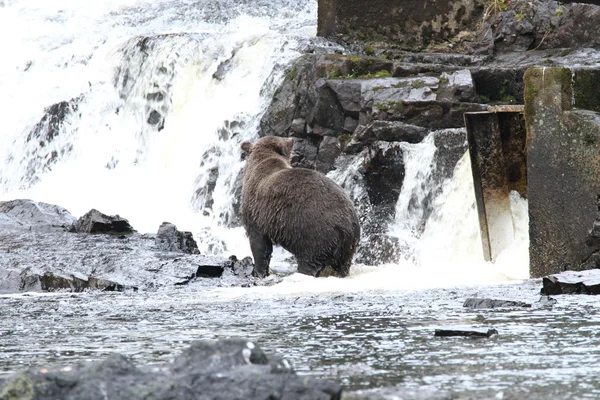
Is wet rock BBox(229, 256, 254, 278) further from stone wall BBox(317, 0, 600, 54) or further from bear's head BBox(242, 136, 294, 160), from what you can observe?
stone wall BBox(317, 0, 600, 54)

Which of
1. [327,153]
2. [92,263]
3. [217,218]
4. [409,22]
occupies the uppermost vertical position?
[409,22]

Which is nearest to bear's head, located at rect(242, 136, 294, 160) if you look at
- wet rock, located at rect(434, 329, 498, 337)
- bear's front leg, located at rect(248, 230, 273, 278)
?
bear's front leg, located at rect(248, 230, 273, 278)

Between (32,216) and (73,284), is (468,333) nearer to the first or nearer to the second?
(73,284)

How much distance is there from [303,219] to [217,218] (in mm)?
6247

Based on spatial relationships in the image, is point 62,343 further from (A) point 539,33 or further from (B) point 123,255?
(A) point 539,33

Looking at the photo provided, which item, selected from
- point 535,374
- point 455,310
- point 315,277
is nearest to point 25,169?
point 315,277

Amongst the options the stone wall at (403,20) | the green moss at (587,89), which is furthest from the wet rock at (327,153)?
the green moss at (587,89)

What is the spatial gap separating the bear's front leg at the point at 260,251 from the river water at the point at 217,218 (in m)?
0.94

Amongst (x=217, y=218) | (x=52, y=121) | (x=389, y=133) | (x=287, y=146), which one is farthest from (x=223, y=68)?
(x=287, y=146)

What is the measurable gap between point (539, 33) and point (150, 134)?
706cm

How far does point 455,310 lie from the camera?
6.62m

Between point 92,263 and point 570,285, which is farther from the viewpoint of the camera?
point 92,263

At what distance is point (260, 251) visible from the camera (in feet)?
35.2

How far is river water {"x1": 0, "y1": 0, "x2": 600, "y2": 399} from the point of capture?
458 cm
